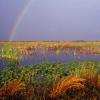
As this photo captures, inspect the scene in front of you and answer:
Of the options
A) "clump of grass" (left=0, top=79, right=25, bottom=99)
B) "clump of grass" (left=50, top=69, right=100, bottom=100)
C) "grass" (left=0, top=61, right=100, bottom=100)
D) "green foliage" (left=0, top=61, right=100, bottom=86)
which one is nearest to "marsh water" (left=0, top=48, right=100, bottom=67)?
"green foliage" (left=0, top=61, right=100, bottom=86)

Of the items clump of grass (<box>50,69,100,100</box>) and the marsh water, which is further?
the marsh water

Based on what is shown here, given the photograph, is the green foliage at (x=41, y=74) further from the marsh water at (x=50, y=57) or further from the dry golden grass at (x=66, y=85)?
the marsh water at (x=50, y=57)

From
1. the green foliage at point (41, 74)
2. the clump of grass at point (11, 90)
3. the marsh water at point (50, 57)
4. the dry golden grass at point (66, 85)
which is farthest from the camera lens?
the marsh water at point (50, 57)

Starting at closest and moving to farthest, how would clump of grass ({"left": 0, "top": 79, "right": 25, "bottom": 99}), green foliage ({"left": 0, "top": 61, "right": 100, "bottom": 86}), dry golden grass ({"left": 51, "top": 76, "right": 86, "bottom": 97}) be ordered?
1. clump of grass ({"left": 0, "top": 79, "right": 25, "bottom": 99})
2. dry golden grass ({"left": 51, "top": 76, "right": 86, "bottom": 97})
3. green foliage ({"left": 0, "top": 61, "right": 100, "bottom": 86})

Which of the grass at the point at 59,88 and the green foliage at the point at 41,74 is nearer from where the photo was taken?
the grass at the point at 59,88

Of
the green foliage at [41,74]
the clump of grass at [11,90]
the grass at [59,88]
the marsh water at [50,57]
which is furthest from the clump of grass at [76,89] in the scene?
the marsh water at [50,57]

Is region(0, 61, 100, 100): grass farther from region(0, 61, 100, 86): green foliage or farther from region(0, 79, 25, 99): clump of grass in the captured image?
region(0, 61, 100, 86): green foliage

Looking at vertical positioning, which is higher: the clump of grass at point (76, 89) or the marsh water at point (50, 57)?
the clump of grass at point (76, 89)

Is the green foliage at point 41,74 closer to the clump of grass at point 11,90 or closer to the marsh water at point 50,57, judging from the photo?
the clump of grass at point 11,90

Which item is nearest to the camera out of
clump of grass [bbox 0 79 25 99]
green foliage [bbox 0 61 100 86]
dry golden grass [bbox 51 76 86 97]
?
clump of grass [bbox 0 79 25 99]

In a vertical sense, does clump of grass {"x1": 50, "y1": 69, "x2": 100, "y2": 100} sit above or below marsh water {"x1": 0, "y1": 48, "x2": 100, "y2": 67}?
above

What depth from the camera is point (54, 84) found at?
354 inches

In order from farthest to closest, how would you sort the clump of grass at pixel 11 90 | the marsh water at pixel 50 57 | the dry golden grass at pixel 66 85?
the marsh water at pixel 50 57 → the dry golden grass at pixel 66 85 → the clump of grass at pixel 11 90

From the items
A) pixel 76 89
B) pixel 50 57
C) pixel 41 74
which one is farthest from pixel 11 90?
pixel 50 57
